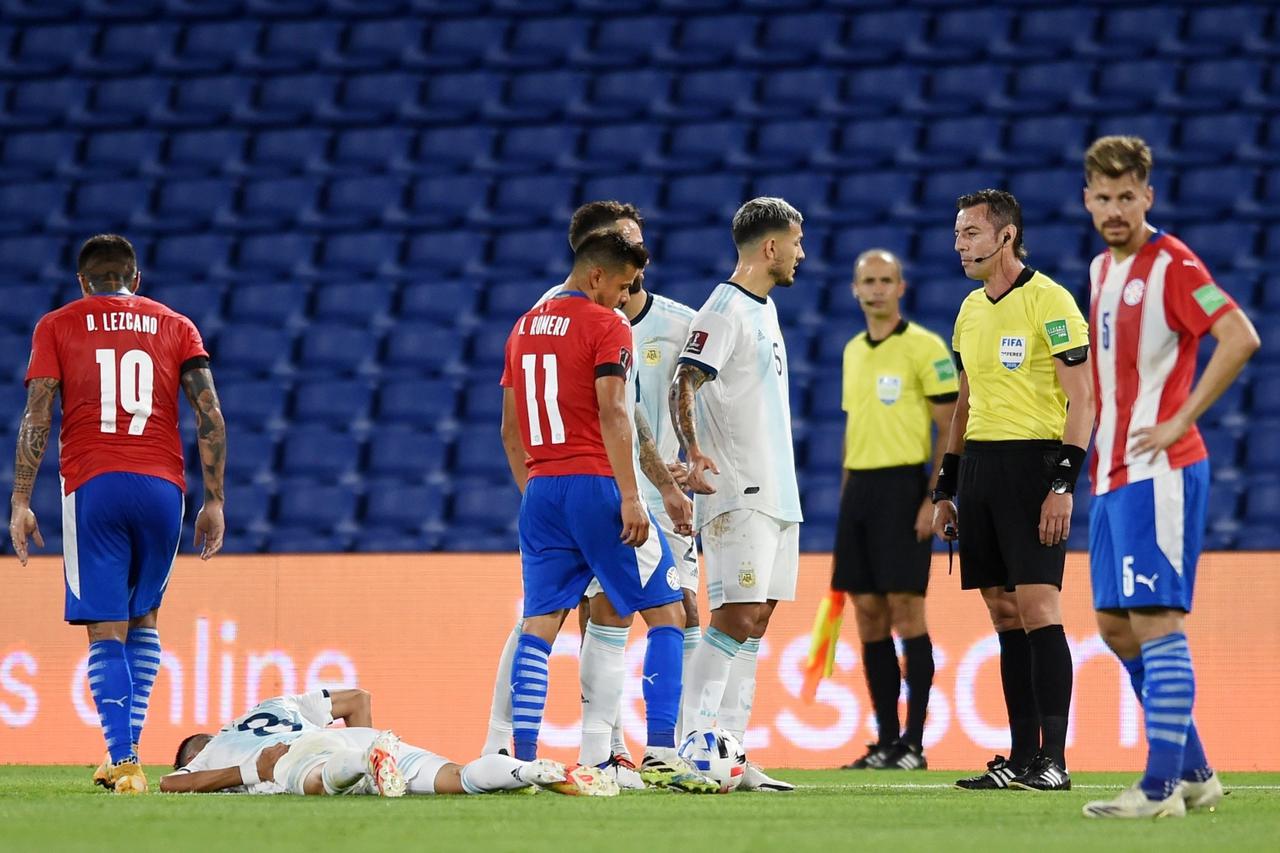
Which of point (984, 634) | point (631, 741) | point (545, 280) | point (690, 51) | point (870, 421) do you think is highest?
point (690, 51)

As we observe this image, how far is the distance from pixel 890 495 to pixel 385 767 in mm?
3250

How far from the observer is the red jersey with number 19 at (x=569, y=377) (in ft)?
18.7

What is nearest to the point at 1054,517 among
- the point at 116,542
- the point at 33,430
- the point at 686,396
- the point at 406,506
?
the point at 686,396

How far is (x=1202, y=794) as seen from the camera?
5.09 meters

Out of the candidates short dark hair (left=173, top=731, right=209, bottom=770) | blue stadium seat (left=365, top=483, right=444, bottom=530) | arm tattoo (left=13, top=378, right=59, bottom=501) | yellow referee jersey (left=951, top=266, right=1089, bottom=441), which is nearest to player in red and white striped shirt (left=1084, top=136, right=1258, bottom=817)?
yellow referee jersey (left=951, top=266, right=1089, bottom=441)

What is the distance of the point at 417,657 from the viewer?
8555 mm

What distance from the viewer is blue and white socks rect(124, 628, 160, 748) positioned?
657cm

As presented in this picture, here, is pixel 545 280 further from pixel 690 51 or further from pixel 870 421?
pixel 870 421

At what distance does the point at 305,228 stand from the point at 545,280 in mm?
1982

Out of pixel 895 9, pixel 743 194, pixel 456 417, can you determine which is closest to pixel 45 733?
pixel 456 417

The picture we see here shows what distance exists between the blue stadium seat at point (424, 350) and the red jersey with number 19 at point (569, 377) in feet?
19.2

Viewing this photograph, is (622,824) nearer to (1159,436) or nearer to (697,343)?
(1159,436)

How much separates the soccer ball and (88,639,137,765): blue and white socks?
1.98 meters

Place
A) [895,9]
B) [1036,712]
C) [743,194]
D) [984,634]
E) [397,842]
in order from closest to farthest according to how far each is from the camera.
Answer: [397,842], [1036,712], [984,634], [743,194], [895,9]
